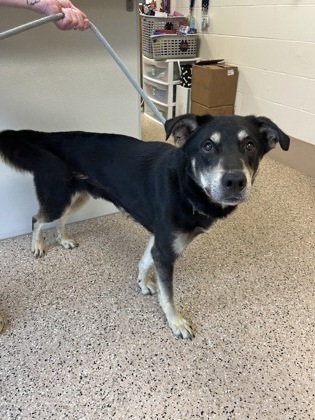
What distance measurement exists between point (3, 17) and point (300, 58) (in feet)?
6.83

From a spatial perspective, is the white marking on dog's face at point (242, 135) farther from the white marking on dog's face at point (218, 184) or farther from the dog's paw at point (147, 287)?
the dog's paw at point (147, 287)

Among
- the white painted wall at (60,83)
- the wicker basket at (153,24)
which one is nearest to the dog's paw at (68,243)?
the white painted wall at (60,83)

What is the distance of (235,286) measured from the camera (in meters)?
1.56

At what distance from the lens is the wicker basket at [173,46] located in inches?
133

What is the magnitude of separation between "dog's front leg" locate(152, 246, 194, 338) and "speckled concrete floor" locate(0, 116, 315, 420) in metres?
0.04

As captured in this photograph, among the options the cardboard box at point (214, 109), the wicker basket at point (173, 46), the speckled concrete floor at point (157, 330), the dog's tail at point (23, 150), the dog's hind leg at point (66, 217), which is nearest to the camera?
the speckled concrete floor at point (157, 330)

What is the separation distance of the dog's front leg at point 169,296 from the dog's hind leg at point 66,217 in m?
0.57

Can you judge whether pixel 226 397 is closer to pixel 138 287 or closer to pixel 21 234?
Answer: pixel 138 287

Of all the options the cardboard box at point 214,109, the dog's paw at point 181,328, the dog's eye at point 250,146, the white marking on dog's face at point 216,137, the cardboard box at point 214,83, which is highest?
the white marking on dog's face at point 216,137

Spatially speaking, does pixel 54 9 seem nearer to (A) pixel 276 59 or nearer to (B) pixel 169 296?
(B) pixel 169 296

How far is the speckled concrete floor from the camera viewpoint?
107cm

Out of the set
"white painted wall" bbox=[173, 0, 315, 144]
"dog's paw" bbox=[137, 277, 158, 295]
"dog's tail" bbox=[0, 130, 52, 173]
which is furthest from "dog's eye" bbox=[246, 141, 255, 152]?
"white painted wall" bbox=[173, 0, 315, 144]

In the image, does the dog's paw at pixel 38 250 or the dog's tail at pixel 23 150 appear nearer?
the dog's tail at pixel 23 150

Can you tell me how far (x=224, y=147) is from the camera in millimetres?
1037
